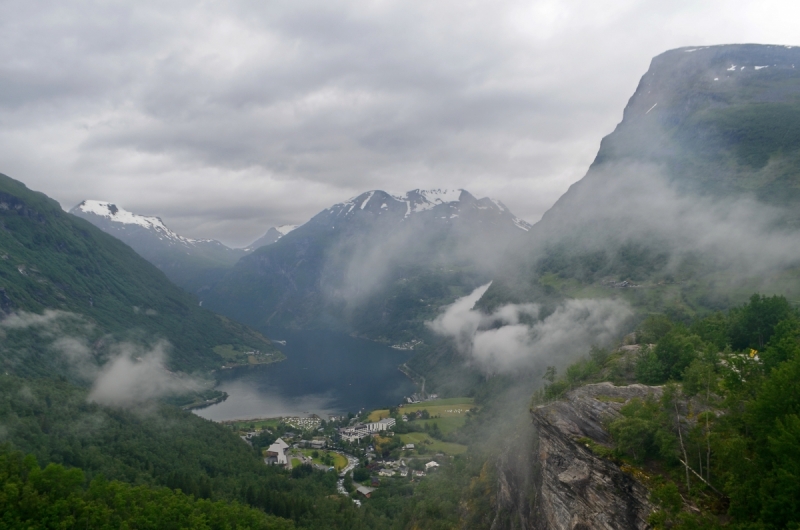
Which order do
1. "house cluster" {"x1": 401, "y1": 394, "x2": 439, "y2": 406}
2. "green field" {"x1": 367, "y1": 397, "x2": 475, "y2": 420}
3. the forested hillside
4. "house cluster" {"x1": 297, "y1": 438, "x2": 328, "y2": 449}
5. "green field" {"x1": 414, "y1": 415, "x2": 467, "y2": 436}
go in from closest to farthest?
the forested hillside
"house cluster" {"x1": 297, "y1": 438, "x2": 328, "y2": 449}
"green field" {"x1": 414, "y1": 415, "x2": 467, "y2": 436}
"green field" {"x1": 367, "y1": 397, "x2": 475, "y2": 420}
"house cluster" {"x1": 401, "y1": 394, "x2": 439, "y2": 406}

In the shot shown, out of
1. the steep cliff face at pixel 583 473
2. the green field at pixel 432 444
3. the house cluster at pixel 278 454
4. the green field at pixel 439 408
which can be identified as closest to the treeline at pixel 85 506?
the steep cliff face at pixel 583 473

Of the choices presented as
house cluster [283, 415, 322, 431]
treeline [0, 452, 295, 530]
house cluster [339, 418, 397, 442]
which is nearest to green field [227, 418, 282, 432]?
house cluster [283, 415, 322, 431]

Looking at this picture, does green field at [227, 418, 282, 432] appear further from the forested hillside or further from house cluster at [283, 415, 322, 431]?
the forested hillside

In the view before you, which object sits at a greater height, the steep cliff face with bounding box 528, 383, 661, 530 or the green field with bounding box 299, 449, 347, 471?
the steep cliff face with bounding box 528, 383, 661, 530

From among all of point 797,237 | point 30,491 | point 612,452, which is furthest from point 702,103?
point 30,491

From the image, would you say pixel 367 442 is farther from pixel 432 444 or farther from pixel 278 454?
pixel 278 454

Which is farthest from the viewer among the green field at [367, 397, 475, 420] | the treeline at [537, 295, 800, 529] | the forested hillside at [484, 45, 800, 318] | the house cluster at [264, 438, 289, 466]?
the green field at [367, 397, 475, 420]
